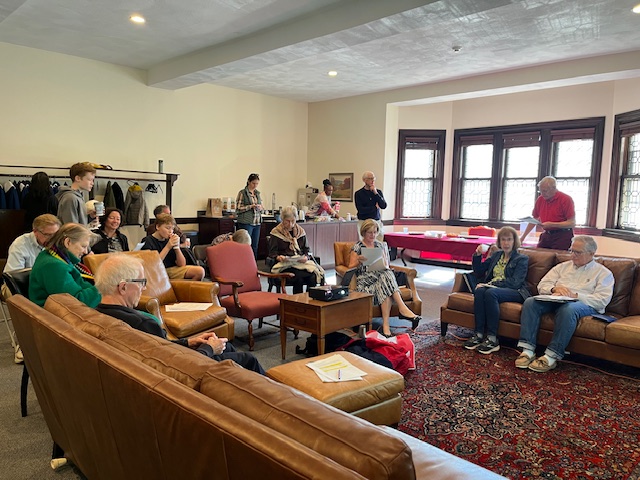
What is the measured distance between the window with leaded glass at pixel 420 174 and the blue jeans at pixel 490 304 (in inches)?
216

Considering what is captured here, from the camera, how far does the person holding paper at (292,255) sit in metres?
5.19

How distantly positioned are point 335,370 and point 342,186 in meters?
7.66

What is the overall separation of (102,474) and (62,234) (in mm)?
1745

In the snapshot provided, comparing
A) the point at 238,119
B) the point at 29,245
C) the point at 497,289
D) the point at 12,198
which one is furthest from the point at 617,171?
the point at 12,198

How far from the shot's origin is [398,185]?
9.74 meters

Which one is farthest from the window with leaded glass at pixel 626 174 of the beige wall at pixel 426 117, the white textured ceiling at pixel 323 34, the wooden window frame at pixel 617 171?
the white textured ceiling at pixel 323 34

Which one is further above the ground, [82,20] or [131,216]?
[82,20]

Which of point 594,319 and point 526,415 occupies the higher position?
point 594,319

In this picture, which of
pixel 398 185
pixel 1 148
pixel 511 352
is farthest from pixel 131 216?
pixel 511 352

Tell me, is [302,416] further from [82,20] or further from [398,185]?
[398,185]

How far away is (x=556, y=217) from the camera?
214 inches

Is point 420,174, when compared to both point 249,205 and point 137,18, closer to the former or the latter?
point 249,205

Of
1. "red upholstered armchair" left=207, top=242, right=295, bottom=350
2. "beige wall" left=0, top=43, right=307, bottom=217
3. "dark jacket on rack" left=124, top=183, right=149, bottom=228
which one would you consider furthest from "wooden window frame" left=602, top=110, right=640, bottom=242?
"dark jacket on rack" left=124, top=183, right=149, bottom=228

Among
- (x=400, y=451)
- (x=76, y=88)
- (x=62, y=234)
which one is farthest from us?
(x=76, y=88)
